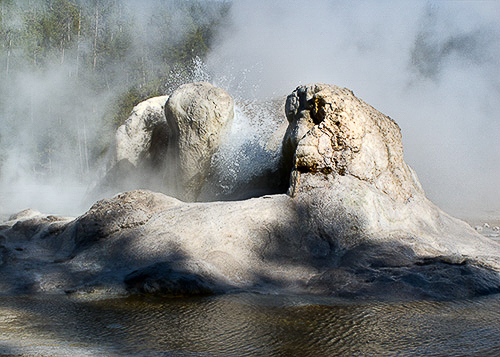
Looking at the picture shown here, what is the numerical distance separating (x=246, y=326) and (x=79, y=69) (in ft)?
62.9

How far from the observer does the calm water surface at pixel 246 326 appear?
1684mm

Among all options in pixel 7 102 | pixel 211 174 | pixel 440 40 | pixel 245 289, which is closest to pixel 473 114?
pixel 440 40

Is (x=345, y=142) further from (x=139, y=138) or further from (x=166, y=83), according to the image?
(x=166, y=83)

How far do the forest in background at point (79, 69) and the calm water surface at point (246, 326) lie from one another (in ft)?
47.6

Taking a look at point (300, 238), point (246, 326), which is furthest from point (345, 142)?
point (246, 326)

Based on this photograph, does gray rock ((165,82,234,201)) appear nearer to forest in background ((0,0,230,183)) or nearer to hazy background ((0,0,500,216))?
hazy background ((0,0,500,216))

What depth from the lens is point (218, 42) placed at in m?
20.8

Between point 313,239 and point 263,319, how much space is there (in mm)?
998

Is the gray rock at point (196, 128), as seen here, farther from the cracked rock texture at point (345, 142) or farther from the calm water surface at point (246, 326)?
the calm water surface at point (246, 326)

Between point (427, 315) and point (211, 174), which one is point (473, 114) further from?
point (427, 315)

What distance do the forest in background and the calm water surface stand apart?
1451 cm

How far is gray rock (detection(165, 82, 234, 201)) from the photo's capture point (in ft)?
A: 16.5

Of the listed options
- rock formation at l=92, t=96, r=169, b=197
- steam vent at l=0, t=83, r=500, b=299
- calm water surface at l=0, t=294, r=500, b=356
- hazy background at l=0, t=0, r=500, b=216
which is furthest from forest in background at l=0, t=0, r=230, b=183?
calm water surface at l=0, t=294, r=500, b=356

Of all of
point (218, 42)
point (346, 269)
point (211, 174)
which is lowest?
point (346, 269)
